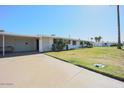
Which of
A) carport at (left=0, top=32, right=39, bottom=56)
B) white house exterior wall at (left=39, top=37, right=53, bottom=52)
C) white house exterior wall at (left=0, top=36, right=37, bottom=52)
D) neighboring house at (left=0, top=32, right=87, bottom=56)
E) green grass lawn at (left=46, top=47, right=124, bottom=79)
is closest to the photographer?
green grass lawn at (left=46, top=47, right=124, bottom=79)

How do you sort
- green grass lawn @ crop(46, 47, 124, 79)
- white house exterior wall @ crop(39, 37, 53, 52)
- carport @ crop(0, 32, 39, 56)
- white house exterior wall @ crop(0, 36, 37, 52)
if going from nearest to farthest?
green grass lawn @ crop(46, 47, 124, 79), carport @ crop(0, 32, 39, 56), white house exterior wall @ crop(0, 36, 37, 52), white house exterior wall @ crop(39, 37, 53, 52)

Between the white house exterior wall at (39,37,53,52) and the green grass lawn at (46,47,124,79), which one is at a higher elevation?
the white house exterior wall at (39,37,53,52)

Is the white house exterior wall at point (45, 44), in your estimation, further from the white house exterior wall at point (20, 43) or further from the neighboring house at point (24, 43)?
the white house exterior wall at point (20, 43)

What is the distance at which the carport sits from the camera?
54.9 ft

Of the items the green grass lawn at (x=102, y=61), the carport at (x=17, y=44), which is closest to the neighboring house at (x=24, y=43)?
the carport at (x=17, y=44)

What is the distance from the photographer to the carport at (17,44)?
54.9ft

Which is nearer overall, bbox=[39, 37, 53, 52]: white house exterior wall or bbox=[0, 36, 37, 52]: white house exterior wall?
bbox=[0, 36, 37, 52]: white house exterior wall

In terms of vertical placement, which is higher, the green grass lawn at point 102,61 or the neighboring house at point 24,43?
the neighboring house at point 24,43

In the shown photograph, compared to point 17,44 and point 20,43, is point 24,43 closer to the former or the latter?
point 20,43

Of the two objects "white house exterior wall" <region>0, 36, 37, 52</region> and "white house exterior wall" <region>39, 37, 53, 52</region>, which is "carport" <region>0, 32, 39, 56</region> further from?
"white house exterior wall" <region>39, 37, 53, 52</region>

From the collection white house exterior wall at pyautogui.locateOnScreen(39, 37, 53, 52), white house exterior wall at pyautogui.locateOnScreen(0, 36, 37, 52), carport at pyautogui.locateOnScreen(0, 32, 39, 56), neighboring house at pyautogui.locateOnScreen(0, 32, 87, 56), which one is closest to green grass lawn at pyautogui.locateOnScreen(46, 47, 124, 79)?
white house exterior wall at pyautogui.locateOnScreen(39, 37, 53, 52)

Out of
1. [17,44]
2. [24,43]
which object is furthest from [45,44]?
[17,44]
